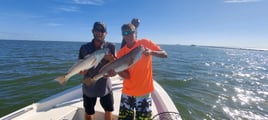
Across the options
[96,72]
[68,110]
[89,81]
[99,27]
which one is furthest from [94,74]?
[68,110]

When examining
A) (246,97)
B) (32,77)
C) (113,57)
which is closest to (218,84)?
(246,97)

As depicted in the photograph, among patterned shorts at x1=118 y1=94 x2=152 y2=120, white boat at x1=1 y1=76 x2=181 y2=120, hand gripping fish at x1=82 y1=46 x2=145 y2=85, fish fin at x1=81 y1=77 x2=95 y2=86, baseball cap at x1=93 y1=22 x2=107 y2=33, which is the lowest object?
white boat at x1=1 y1=76 x2=181 y2=120

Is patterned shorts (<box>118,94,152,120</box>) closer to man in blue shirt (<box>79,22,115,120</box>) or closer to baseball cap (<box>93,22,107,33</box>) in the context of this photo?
man in blue shirt (<box>79,22,115,120</box>)

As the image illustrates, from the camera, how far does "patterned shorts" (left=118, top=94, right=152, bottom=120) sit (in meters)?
2.78

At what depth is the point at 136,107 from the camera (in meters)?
2.80

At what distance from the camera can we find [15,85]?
10.1m

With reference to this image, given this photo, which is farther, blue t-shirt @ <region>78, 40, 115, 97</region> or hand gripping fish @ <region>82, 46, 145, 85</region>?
blue t-shirt @ <region>78, 40, 115, 97</region>

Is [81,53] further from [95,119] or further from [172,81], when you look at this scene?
[172,81]

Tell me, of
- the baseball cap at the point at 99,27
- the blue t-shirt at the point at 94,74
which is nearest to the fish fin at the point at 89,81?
the blue t-shirt at the point at 94,74

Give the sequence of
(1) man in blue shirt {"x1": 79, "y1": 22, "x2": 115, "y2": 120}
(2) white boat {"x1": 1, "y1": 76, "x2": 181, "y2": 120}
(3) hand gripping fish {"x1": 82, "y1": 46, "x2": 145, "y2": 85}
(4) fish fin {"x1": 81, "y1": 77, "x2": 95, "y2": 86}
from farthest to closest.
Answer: (2) white boat {"x1": 1, "y1": 76, "x2": 181, "y2": 120} < (1) man in blue shirt {"x1": 79, "y1": 22, "x2": 115, "y2": 120} < (4) fish fin {"x1": 81, "y1": 77, "x2": 95, "y2": 86} < (3) hand gripping fish {"x1": 82, "y1": 46, "x2": 145, "y2": 85}

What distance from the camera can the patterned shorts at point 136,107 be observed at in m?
2.78

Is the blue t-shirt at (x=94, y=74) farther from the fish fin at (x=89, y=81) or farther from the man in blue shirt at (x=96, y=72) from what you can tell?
the fish fin at (x=89, y=81)

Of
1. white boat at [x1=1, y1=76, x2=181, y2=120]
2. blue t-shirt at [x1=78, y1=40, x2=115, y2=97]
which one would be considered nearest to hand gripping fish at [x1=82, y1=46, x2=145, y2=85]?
blue t-shirt at [x1=78, y1=40, x2=115, y2=97]

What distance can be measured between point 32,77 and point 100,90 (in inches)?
422
